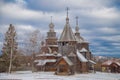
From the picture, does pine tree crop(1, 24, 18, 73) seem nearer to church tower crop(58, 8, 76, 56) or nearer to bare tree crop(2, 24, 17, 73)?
bare tree crop(2, 24, 17, 73)

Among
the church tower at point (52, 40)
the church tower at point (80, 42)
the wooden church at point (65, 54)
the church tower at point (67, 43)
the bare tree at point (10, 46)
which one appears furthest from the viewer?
the church tower at point (52, 40)

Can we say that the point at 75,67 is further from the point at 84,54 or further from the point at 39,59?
the point at 39,59

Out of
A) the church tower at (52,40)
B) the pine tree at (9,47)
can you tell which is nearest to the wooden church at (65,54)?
the church tower at (52,40)

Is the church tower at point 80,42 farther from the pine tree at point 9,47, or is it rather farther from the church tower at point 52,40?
the pine tree at point 9,47

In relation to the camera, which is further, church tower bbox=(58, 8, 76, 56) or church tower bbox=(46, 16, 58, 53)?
church tower bbox=(46, 16, 58, 53)

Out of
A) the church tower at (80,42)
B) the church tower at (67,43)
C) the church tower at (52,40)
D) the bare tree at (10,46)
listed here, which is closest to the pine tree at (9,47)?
the bare tree at (10,46)

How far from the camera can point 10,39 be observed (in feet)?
69.2

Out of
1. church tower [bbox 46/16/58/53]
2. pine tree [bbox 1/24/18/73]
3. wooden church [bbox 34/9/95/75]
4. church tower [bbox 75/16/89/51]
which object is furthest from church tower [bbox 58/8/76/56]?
church tower [bbox 46/16/58/53]

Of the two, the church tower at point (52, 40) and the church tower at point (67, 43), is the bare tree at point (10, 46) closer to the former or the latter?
the church tower at point (67, 43)

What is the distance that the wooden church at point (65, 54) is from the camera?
20502mm

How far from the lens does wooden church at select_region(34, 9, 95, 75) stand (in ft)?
67.3

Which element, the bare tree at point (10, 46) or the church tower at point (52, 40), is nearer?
the bare tree at point (10, 46)

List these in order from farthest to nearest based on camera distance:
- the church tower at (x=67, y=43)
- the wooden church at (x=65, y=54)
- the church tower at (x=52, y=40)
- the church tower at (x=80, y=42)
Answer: the church tower at (x=52, y=40) → the church tower at (x=80, y=42) → the church tower at (x=67, y=43) → the wooden church at (x=65, y=54)

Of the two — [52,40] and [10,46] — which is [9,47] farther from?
[52,40]
